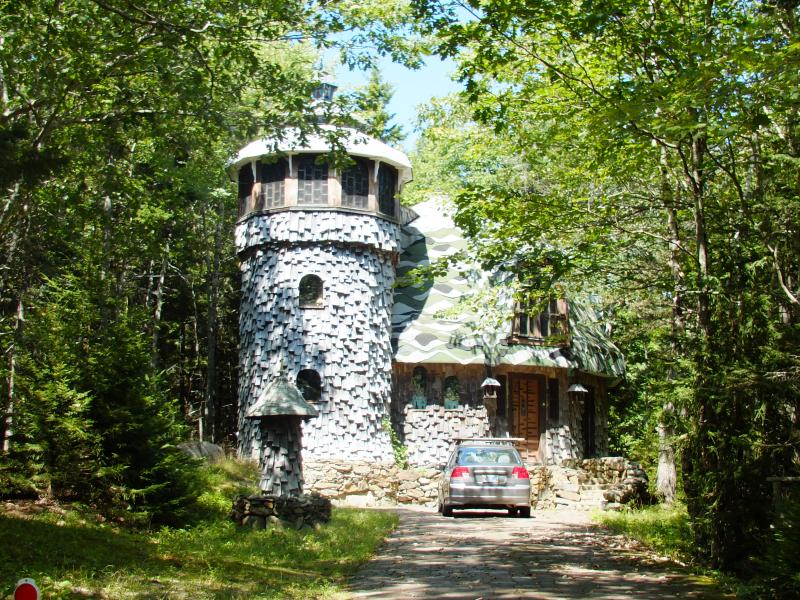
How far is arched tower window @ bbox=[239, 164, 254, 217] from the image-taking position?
2503cm

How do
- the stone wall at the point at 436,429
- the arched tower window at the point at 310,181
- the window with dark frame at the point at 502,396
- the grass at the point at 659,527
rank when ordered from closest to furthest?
the grass at the point at 659,527
the arched tower window at the point at 310,181
the stone wall at the point at 436,429
the window with dark frame at the point at 502,396

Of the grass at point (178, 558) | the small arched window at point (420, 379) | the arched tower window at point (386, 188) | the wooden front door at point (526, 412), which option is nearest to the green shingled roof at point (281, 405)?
the grass at point (178, 558)

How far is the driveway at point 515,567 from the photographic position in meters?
8.33

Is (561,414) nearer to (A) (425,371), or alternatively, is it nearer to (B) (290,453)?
(A) (425,371)

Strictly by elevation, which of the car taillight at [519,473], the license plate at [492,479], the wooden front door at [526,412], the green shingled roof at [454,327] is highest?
the green shingled roof at [454,327]

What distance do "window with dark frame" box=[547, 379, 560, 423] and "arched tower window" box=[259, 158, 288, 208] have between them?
30.6 feet

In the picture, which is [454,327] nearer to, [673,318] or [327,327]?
[327,327]

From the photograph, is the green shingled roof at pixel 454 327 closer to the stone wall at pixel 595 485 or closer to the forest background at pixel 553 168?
the stone wall at pixel 595 485

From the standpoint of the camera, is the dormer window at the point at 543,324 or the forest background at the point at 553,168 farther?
the dormer window at the point at 543,324

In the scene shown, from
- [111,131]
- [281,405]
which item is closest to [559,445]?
[281,405]

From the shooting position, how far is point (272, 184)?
80.1 feet

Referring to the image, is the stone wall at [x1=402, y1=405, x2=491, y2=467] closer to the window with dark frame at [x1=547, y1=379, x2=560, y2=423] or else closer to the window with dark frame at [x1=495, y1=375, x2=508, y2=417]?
the window with dark frame at [x1=495, y1=375, x2=508, y2=417]

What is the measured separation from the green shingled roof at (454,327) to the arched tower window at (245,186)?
5.12m

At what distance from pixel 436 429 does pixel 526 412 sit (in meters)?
3.04
